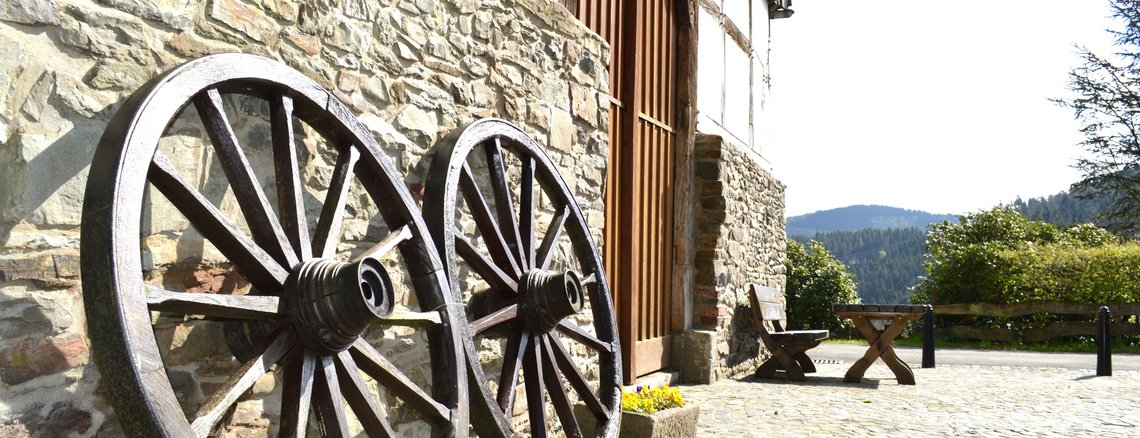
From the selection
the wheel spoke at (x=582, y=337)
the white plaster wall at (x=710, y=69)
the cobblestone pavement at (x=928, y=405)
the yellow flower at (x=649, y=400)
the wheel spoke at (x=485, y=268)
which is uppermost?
the white plaster wall at (x=710, y=69)

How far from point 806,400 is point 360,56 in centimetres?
447

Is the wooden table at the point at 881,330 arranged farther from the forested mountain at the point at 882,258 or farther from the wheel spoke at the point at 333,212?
the forested mountain at the point at 882,258

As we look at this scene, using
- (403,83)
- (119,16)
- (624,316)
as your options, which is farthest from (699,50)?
(119,16)

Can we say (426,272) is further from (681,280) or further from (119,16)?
(681,280)

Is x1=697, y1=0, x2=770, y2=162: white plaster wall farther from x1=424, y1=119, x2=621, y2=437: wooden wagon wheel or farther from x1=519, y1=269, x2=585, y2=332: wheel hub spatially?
x1=519, y1=269, x2=585, y2=332: wheel hub

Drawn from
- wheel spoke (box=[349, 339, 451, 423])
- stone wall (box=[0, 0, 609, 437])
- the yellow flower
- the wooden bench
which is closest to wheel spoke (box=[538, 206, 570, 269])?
stone wall (box=[0, 0, 609, 437])

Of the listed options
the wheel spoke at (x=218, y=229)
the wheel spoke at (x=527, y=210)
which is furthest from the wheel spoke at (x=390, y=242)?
the wheel spoke at (x=527, y=210)

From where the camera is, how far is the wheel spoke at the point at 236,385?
2018 mm

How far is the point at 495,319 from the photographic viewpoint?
3.44 m

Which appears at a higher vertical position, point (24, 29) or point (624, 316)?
point (24, 29)

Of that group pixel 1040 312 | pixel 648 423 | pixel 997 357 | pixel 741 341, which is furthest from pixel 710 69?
pixel 1040 312

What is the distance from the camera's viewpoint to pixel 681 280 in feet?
23.9

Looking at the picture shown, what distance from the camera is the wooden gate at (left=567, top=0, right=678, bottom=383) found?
630cm

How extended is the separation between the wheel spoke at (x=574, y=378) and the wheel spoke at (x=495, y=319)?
0.32 meters
